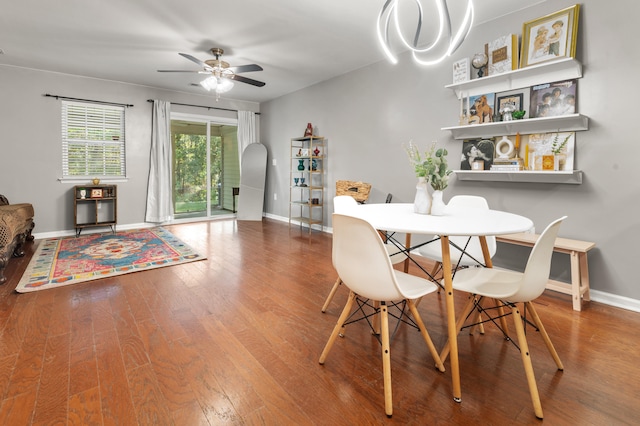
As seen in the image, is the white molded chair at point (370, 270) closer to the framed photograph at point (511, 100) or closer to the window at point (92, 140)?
the framed photograph at point (511, 100)

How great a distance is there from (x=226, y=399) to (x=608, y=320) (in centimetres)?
267

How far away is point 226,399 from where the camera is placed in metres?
1.51

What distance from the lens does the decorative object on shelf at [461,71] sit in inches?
131

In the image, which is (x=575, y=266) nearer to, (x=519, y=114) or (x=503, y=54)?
(x=519, y=114)

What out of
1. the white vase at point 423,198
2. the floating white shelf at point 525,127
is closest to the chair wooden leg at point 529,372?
the white vase at point 423,198

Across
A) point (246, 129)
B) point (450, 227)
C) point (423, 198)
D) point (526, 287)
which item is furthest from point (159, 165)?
point (526, 287)

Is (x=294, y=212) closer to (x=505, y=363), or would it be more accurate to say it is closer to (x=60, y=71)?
(x=60, y=71)

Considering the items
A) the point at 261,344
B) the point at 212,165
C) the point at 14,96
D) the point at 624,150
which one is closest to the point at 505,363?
the point at 261,344

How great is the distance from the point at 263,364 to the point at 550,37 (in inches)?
134

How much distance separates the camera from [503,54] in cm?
307

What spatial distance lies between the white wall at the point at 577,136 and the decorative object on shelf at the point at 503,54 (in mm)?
129

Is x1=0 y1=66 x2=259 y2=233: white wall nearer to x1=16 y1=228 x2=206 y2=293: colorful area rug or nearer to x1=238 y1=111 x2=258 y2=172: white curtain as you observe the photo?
x1=16 y1=228 x2=206 y2=293: colorful area rug

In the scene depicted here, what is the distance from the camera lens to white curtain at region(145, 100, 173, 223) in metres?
5.85

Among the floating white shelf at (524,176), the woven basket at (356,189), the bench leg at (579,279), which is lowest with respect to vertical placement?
the bench leg at (579,279)
